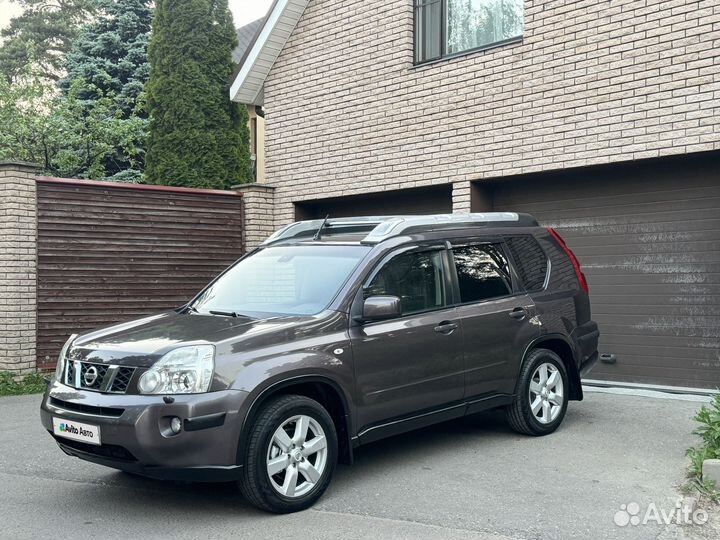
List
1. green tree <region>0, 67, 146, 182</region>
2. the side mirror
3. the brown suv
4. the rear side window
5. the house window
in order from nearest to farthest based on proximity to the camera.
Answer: the brown suv < the side mirror < the rear side window < the house window < green tree <region>0, 67, 146, 182</region>

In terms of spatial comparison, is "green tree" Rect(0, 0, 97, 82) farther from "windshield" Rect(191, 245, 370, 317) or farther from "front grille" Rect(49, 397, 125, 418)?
"front grille" Rect(49, 397, 125, 418)

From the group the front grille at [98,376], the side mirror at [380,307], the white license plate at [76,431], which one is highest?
the side mirror at [380,307]

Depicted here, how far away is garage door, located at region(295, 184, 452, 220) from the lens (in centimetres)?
1102

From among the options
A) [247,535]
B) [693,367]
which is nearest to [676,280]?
[693,367]

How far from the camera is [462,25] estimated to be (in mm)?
10617

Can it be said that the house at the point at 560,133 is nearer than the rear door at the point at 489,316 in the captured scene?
No

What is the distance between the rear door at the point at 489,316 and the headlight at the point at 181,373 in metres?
2.23

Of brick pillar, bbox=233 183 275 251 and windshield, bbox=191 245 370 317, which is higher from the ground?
brick pillar, bbox=233 183 275 251

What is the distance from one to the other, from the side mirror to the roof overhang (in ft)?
26.1

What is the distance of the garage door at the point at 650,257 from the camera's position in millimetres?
8555

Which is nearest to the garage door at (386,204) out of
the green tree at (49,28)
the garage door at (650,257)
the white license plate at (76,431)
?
the garage door at (650,257)

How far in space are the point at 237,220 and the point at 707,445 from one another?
26.6ft

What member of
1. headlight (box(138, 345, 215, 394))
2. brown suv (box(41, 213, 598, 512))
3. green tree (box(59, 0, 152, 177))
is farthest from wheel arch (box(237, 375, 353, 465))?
green tree (box(59, 0, 152, 177))

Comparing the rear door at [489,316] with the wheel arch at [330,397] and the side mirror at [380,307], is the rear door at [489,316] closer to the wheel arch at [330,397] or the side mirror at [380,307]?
the side mirror at [380,307]
